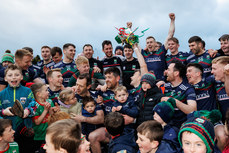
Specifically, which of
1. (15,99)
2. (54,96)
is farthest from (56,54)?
(15,99)

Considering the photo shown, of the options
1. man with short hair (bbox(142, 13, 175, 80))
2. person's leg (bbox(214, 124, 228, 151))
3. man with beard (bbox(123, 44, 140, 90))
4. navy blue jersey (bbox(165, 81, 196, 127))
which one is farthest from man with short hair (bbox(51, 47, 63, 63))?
person's leg (bbox(214, 124, 228, 151))

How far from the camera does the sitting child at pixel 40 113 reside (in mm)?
4562

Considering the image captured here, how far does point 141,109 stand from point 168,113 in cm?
100

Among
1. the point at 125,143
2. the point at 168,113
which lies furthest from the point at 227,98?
the point at 125,143

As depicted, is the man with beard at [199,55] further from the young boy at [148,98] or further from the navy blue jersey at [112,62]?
the young boy at [148,98]

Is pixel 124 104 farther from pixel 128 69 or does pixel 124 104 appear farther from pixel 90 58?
pixel 90 58

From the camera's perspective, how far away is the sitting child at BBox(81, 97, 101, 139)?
4984mm

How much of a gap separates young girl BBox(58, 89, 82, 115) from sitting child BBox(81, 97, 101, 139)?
0.64 feet

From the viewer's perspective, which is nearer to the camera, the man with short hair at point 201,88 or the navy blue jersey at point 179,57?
the man with short hair at point 201,88

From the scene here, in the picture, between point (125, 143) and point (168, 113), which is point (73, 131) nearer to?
point (125, 143)

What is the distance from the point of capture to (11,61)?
22.4 ft

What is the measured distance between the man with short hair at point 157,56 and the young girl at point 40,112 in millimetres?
4087

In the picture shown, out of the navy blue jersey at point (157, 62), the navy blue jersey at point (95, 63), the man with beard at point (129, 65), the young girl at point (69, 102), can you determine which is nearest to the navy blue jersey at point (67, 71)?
the navy blue jersey at point (95, 63)

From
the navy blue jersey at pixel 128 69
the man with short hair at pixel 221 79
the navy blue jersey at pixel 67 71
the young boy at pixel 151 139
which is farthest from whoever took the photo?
the navy blue jersey at pixel 128 69
